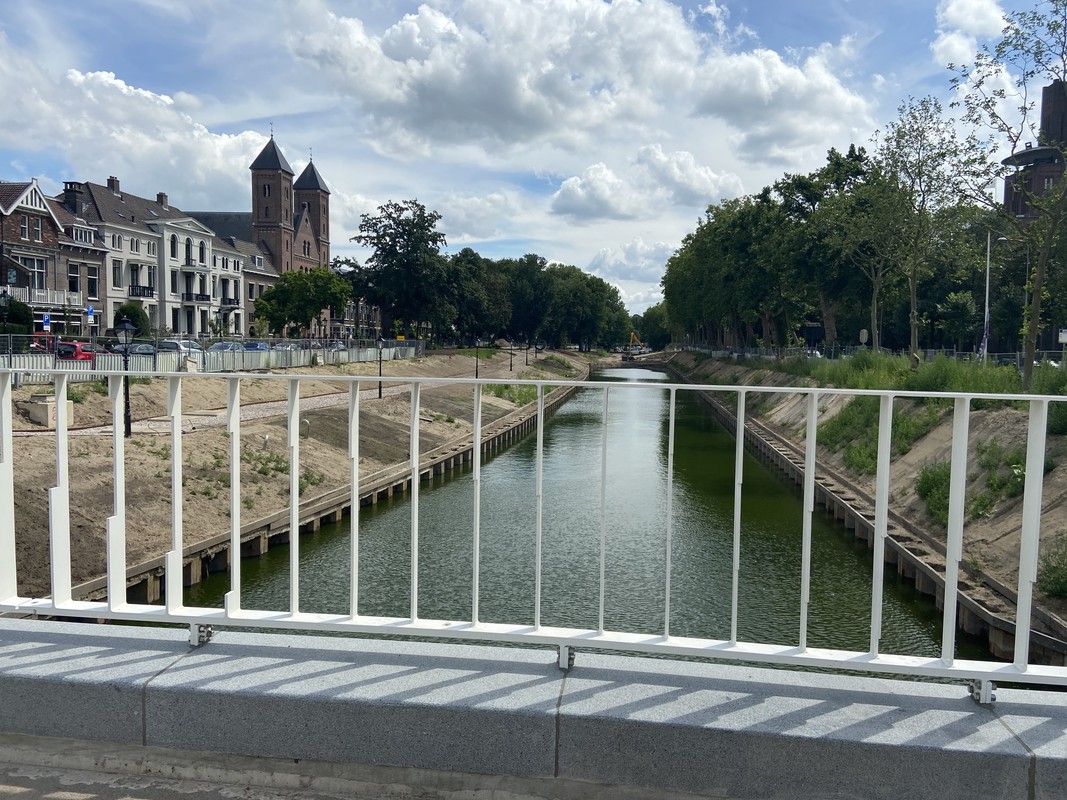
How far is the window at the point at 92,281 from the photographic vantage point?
48356mm

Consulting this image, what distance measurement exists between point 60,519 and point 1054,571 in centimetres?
1025

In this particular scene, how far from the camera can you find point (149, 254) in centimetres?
5650

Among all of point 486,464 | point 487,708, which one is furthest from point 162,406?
point 487,708

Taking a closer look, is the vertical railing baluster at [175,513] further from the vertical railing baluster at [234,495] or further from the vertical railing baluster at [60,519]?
the vertical railing baluster at [60,519]

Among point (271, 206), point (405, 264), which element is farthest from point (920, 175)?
point (271, 206)

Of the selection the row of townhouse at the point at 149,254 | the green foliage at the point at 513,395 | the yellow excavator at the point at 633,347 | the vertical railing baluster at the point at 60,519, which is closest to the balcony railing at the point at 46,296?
the row of townhouse at the point at 149,254

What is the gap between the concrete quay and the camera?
7.25 ft

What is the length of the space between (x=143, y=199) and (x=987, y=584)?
2425 inches

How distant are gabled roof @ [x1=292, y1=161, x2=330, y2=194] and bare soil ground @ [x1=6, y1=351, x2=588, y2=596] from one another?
70143 millimetres

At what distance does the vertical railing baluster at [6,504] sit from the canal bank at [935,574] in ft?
25.5

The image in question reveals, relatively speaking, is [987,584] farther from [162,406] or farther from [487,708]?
[162,406]

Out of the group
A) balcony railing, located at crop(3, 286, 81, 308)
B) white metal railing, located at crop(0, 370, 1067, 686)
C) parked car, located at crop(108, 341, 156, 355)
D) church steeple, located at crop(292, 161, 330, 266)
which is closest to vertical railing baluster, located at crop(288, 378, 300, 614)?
white metal railing, located at crop(0, 370, 1067, 686)

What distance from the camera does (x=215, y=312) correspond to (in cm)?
6544

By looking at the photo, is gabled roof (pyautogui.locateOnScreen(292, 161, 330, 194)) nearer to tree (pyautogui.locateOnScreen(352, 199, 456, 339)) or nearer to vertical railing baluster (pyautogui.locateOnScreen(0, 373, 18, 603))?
tree (pyautogui.locateOnScreen(352, 199, 456, 339))
